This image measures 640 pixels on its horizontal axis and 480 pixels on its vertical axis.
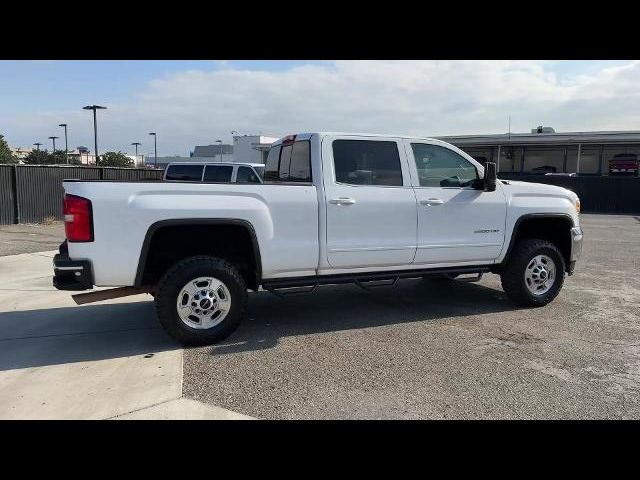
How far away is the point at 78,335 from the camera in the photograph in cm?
516

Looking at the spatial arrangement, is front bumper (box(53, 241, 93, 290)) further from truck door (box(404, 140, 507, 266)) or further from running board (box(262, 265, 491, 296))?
truck door (box(404, 140, 507, 266))

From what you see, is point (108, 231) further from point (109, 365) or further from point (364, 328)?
point (364, 328)

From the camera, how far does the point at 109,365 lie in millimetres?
4352

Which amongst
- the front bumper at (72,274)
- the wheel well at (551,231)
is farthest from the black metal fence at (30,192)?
the wheel well at (551,231)

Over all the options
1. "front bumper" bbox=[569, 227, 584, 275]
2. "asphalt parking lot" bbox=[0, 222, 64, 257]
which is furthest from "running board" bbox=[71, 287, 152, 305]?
"asphalt parking lot" bbox=[0, 222, 64, 257]

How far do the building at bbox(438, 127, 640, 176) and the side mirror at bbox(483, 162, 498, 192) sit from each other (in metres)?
29.4

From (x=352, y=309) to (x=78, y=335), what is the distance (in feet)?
10.2

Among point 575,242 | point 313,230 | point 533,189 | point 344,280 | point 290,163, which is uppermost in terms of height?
point 290,163

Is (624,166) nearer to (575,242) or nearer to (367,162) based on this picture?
(575,242)

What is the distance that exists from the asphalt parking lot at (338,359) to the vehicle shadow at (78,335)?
2 centimetres

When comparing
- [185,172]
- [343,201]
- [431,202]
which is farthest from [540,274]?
[185,172]

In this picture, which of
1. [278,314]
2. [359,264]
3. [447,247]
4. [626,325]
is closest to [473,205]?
[447,247]

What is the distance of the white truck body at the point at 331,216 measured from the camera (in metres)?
4.37

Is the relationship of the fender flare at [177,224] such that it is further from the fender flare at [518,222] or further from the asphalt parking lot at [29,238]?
the asphalt parking lot at [29,238]
